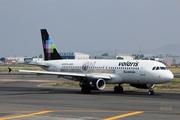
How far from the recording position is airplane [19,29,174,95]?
142ft

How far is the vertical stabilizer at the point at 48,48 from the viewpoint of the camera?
55594 millimetres

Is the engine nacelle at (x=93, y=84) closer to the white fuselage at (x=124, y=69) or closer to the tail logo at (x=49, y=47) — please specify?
the white fuselage at (x=124, y=69)

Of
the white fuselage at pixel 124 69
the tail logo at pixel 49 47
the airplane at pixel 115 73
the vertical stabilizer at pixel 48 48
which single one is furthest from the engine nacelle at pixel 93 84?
the tail logo at pixel 49 47

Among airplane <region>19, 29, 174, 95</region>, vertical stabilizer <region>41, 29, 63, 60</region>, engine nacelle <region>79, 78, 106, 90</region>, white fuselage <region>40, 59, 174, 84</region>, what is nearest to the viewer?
white fuselage <region>40, 59, 174, 84</region>

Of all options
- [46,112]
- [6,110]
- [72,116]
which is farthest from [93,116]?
[6,110]

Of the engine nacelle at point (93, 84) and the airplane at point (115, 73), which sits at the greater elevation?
the airplane at point (115, 73)

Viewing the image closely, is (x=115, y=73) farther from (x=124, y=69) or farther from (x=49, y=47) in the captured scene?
(x=49, y=47)

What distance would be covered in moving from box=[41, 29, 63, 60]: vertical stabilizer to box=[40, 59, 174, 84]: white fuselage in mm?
3182

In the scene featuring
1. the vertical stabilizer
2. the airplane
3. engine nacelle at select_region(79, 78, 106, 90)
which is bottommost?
engine nacelle at select_region(79, 78, 106, 90)

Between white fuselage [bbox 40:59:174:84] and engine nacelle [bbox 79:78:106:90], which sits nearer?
white fuselage [bbox 40:59:174:84]


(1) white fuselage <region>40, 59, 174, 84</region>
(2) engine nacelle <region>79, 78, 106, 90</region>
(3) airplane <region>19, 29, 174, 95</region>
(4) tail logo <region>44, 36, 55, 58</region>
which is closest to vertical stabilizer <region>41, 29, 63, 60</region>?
(4) tail logo <region>44, 36, 55, 58</region>

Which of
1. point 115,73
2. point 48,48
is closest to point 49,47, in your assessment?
point 48,48

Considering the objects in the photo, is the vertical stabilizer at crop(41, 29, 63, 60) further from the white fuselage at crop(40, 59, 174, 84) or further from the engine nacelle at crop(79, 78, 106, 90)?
the engine nacelle at crop(79, 78, 106, 90)

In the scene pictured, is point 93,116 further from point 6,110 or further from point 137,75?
point 137,75
